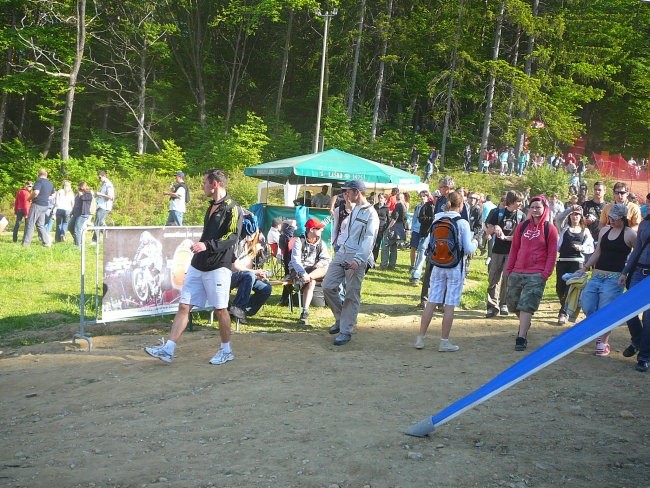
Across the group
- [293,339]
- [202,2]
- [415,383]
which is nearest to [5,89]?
[202,2]

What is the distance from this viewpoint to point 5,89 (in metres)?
33.2

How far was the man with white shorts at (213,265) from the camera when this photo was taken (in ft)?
23.6

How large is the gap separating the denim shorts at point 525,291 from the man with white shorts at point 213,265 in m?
3.54

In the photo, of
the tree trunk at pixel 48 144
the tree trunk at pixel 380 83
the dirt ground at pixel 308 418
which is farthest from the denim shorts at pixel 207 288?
the tree trunk at pixel 380 83

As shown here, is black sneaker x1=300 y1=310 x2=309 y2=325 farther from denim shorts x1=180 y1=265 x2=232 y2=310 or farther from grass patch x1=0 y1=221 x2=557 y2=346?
denim shorts x1=180 y1=265 x2=232 y2=310

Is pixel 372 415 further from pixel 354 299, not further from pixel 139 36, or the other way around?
pixel 139 36

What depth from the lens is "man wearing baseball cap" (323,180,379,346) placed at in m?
8.41

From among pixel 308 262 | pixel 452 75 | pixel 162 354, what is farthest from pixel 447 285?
pixel 452 75

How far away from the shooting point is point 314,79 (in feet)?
152

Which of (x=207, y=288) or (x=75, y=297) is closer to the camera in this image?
(x=207, y=288)

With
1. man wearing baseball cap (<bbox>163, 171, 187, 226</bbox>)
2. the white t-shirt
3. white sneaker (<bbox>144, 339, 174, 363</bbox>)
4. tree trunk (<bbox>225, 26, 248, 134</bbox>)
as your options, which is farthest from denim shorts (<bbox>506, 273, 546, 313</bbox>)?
tree trunk (<bbox>225, 26, 248, 134</bbox>)

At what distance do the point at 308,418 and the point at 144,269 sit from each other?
401 cm

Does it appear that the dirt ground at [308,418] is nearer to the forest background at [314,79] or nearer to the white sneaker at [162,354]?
the white sneaker at [162,354]

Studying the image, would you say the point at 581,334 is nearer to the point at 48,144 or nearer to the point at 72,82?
the point at 72,82
